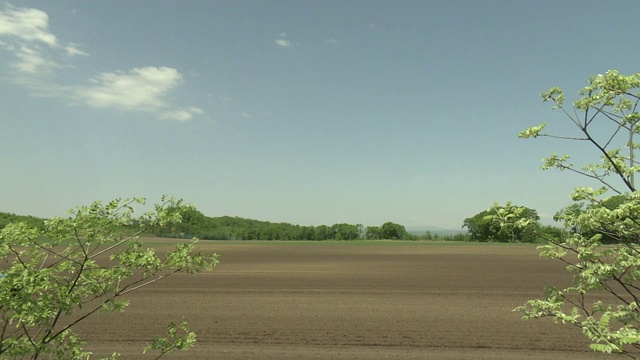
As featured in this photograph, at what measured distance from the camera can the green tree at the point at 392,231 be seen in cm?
11331

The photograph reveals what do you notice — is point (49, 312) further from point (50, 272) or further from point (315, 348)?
point (315, 348)

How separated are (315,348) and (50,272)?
945cm

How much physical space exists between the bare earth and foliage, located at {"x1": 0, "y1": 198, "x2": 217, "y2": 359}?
7.58 m

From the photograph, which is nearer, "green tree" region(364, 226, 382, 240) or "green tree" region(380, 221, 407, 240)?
"green tree" region(380, 221, 407, 240)

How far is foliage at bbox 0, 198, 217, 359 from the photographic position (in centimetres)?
391

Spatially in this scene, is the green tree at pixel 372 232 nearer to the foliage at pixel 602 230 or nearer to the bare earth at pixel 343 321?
the bare earth at pixel 343 321

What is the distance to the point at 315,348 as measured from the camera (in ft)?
39.7

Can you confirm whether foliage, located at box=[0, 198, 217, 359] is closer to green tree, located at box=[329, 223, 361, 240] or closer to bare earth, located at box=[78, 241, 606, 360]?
bare earth, located at box=[78, 241, 606, 360]

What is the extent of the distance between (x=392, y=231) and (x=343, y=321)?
10187 centimetres

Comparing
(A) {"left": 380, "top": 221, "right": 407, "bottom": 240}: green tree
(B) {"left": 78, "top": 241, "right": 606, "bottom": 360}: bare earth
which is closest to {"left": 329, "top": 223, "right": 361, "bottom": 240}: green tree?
(A) {"left": 380, "top": 221, "right": 407, "bottom": 240}: green tree

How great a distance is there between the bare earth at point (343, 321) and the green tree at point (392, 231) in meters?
88.1

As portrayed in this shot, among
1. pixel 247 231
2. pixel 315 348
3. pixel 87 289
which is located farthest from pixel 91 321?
pixel 247 231

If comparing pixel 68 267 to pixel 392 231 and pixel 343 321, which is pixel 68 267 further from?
pixel 392 231

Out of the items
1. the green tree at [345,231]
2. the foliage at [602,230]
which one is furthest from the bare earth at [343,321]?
the green tree at [345,231]
